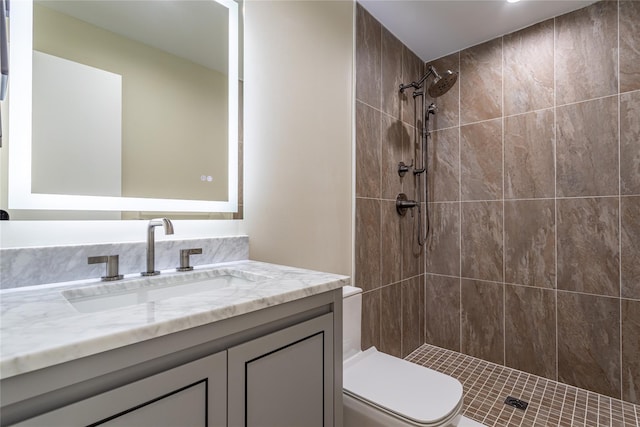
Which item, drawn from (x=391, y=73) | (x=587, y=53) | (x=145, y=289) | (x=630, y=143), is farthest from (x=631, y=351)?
(x=145, y=289)

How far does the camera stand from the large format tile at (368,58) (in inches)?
75.8

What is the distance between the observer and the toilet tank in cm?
152

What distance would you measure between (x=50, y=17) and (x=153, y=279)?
89cm

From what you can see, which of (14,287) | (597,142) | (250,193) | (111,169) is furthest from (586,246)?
(14,287)

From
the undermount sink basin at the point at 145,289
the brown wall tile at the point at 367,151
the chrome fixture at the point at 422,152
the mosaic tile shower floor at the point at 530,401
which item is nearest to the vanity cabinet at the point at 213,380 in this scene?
the undermount sink basin at the point at 145,289

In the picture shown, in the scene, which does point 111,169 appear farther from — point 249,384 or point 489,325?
point 489,325

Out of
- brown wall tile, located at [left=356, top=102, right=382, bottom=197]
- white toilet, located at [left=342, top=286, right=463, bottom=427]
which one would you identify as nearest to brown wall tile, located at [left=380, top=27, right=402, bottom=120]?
brown wall tile, located at [left=356, top=102, right=382, bottom=197]

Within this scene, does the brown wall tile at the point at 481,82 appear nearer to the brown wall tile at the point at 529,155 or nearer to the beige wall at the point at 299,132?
the brown wall tile at the point at 529,155

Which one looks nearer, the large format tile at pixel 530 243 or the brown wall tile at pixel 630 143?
the brown wall tile at pixel 630 143

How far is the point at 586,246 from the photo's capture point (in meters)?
1.88

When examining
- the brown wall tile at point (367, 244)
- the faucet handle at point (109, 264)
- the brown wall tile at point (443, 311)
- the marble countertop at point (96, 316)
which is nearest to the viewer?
the marble countertop at point (96, 316)

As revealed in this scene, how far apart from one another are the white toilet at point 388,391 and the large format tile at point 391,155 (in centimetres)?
85

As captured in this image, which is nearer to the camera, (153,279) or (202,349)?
(202,349)

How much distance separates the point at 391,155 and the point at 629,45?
146 centimetres
